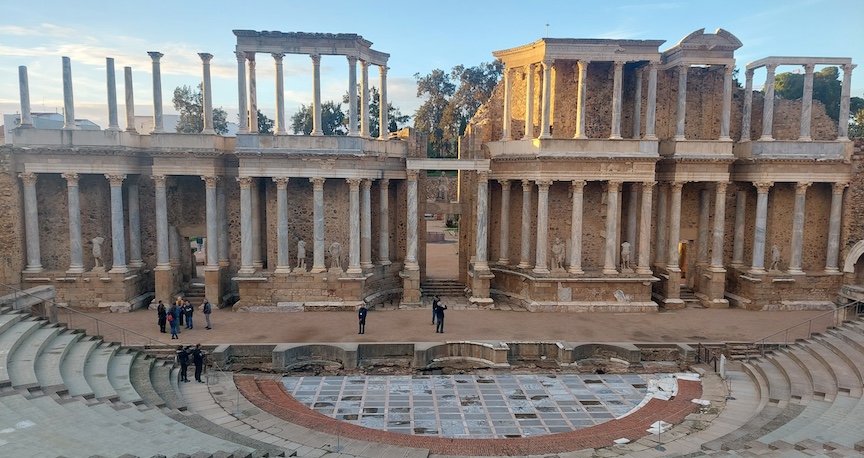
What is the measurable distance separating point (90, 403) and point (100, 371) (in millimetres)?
2554

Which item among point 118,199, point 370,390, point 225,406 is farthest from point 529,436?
point 118,199

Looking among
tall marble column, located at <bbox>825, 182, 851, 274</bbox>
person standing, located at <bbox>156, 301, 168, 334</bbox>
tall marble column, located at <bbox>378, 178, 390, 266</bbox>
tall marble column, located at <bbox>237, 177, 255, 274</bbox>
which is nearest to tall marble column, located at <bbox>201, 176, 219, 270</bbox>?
tall marble column, located at <bbox>237, 177, 255, 274</bbox>

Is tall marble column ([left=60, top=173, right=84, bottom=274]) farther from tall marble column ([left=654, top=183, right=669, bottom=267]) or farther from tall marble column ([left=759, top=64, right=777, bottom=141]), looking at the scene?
tall marble column ([left=759, top=64, right=777, bottom=141])

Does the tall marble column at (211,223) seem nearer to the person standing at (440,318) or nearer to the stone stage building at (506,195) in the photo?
the stone stage building at (506,195)

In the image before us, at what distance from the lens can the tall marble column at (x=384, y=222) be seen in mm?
26938

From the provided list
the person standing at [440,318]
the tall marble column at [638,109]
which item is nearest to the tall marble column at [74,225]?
the person standing at [440,318]

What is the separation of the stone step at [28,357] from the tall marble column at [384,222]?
43.7 feet

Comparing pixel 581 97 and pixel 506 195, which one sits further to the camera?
pixel 506 195

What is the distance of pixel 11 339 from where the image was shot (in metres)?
15.4

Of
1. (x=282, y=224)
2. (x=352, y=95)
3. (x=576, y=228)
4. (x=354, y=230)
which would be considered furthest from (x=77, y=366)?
(x=576, y=228)

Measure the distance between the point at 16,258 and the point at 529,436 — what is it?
71.2 ft

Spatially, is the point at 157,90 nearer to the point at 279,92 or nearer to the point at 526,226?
the point at 279,92

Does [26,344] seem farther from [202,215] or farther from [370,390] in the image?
[202,215]

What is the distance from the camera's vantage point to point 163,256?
2505 centimetres
